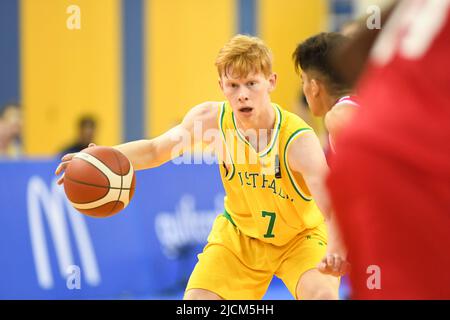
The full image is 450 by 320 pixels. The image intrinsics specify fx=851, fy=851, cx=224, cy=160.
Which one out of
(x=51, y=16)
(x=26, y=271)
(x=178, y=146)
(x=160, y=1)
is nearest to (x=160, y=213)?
(x=26, y=271)

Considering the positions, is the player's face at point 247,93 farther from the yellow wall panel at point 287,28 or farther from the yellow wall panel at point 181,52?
the yellow wall panel at point 287,28

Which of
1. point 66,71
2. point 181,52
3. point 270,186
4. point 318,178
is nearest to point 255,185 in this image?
point 270,186

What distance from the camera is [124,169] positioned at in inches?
191

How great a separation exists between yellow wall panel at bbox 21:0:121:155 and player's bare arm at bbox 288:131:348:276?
1076 centimetres

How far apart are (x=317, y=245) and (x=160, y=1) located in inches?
495

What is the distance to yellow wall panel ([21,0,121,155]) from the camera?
15.1 metres

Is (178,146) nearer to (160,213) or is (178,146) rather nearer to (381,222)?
(381,222)

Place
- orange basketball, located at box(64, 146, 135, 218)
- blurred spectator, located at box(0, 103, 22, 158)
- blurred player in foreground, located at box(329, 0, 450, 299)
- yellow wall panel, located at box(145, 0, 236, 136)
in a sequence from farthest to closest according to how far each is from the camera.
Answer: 1. yellow wall panel, located at box(145, 0, 236, 136)
2. blurred spectator, located at box(0, 103, 22, 158)
3. orange basketball, located at box(64, 146, 135, 218)
4. blurred player in foreground, located at box(329, 0, 450, 299)

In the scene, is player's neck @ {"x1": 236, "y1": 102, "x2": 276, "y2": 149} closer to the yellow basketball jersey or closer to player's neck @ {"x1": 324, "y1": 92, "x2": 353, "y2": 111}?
the yellow basketball jersey

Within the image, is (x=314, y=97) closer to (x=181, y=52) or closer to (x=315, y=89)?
(x=315, y=89)

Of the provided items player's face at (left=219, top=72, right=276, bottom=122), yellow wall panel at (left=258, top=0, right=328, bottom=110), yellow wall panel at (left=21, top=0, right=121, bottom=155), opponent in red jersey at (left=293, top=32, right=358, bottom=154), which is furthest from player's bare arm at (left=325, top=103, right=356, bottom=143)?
yellow wall panel at (left=258, top=0, right=328, bottom=110)

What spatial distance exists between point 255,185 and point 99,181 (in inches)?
36.8
